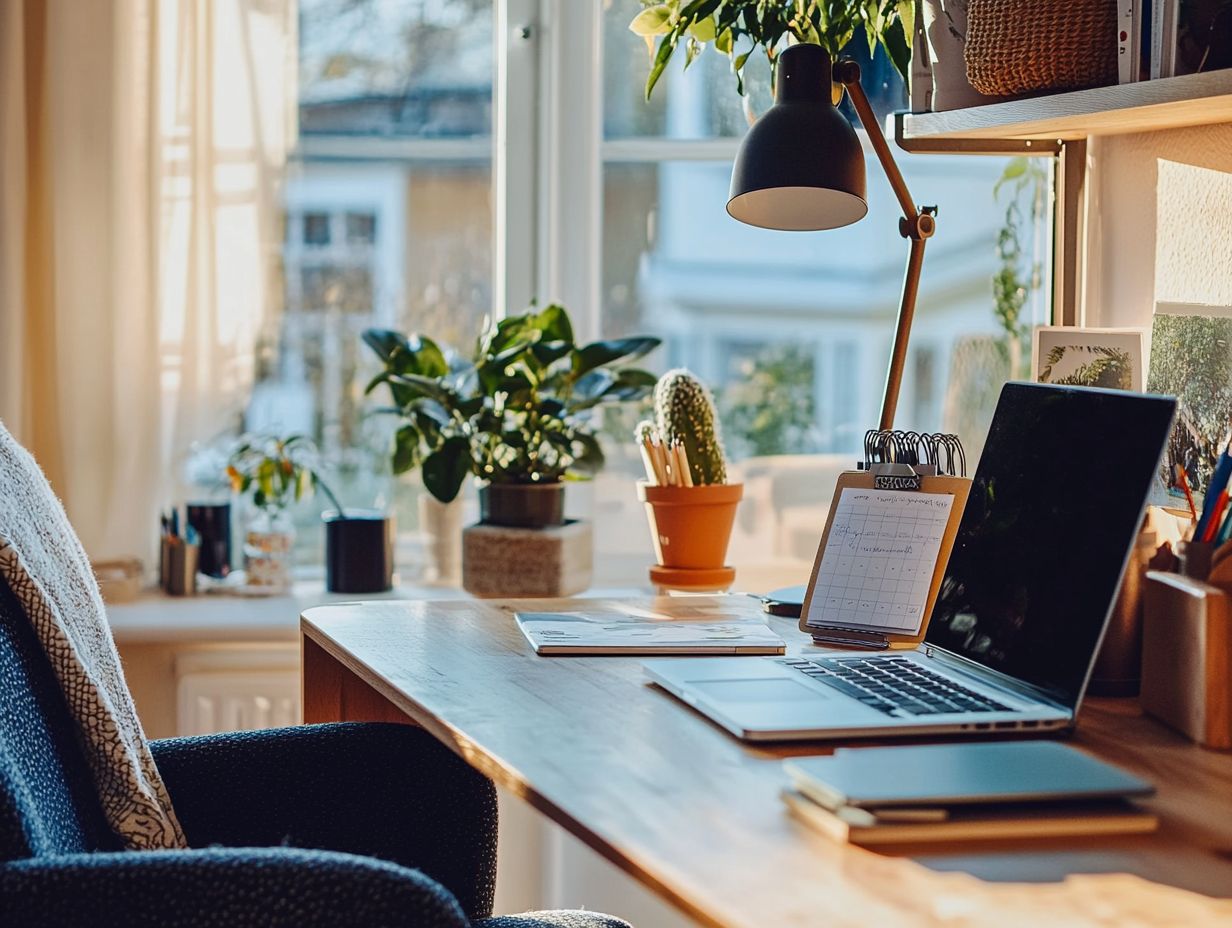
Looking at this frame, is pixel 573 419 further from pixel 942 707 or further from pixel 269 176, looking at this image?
pixel 942 707

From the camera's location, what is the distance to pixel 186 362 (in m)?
2.37

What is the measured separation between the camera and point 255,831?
4.29 feet

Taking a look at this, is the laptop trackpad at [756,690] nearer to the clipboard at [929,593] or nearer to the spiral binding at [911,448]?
the clipboard at [929,593]

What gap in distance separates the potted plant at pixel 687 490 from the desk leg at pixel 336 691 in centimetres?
49

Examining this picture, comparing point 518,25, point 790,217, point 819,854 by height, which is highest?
point 518,25

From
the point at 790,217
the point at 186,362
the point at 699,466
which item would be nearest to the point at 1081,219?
the point at 790,217

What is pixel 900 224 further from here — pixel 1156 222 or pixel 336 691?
pixel 336 691

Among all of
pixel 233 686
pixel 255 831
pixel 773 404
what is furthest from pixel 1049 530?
pixel 233 686

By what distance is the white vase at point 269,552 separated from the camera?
7.89 feet

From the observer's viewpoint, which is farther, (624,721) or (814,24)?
(814,24)

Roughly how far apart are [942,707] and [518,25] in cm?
172

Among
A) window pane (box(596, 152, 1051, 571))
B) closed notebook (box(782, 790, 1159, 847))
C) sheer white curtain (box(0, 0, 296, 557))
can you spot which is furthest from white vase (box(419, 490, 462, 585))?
closed notebook (box(782, 790, 1159, 847))

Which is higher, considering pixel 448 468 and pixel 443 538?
pixel 448 468

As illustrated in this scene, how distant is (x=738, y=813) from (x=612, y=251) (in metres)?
1.73
